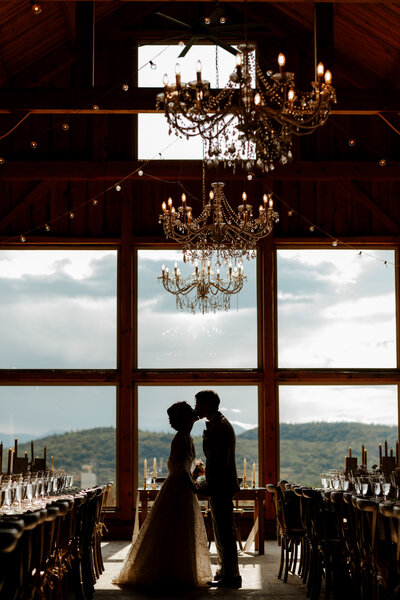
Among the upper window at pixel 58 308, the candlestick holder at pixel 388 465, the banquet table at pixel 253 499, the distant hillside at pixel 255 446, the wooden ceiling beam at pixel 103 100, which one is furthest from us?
the upper window at pixel 58 308

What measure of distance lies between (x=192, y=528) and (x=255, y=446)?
5.09m

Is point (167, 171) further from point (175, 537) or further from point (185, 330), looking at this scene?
point (175, 537)

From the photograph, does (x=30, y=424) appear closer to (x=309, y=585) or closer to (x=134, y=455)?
(x=134, y=455)

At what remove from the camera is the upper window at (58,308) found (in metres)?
12.2

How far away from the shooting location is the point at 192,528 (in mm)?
7086

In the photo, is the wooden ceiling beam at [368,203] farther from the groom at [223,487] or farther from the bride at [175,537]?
the groom at [223,487]

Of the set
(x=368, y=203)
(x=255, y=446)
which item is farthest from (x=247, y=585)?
(x=368, y=203)

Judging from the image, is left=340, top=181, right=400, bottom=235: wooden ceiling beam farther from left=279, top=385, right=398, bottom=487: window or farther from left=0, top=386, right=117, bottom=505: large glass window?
left=0, top=386, right=117, bottom=505: large glass window

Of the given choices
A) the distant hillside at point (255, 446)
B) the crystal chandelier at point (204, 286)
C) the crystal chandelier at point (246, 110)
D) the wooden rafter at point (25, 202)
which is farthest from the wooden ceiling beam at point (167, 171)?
the crystal chandelier at point (246, 110)

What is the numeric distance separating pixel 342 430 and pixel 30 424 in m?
4.59

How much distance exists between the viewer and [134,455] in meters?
11.9

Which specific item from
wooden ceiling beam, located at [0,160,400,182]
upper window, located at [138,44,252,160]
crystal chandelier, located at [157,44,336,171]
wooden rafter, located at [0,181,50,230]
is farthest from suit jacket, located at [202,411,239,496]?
wooden rafter, located at [0,181,50,230]

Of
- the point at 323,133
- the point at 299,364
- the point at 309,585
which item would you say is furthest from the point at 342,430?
the point at 309,585

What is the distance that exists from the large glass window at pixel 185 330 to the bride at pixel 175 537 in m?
4.81
